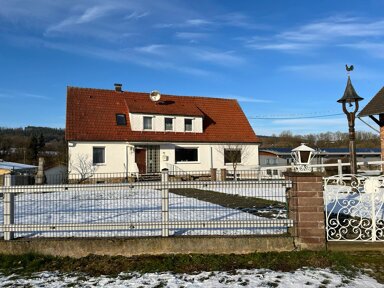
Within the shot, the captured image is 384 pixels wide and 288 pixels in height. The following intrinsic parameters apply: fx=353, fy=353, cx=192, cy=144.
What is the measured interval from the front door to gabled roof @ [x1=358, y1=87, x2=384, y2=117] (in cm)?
1444

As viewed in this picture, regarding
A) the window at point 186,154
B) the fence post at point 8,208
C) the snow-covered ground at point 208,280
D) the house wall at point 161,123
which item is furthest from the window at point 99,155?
the snow-covered ground at point 208,280

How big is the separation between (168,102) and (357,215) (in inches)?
891

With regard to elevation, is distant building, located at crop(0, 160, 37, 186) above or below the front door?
Answer: below

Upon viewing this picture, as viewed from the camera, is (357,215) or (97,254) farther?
(357,215)

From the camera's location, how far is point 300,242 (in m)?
5.69

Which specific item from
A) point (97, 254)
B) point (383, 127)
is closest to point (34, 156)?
point (383, 127)

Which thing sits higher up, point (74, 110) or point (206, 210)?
point (74, 110)

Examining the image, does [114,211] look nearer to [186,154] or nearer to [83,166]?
[83,166]

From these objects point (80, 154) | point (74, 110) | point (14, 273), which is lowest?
point (14, 273)

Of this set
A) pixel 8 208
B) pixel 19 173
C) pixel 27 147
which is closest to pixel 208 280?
pixel 8 208

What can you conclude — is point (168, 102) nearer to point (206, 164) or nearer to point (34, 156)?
point (206, 164)

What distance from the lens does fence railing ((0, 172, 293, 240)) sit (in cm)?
589

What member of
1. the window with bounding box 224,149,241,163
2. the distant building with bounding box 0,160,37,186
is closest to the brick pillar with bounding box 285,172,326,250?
the distant building with bounding box 0,160,37,186

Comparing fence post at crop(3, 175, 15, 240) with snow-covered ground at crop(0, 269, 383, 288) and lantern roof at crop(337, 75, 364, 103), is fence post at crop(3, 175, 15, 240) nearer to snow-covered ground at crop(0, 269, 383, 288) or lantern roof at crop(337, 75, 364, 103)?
snow-covered ground at crop(0, 269, 383, 288)
